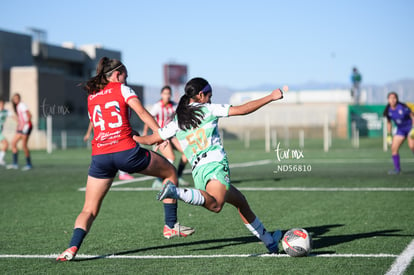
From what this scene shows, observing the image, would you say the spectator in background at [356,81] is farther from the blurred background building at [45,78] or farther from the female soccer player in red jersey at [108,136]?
the female soccer player in red jersey at [108,136]

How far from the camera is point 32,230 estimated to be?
883 centimetres

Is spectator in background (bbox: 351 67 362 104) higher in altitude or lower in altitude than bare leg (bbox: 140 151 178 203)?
higher

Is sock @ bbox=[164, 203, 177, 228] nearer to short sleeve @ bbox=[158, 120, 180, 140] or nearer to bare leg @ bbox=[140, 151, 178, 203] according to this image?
bare leg @ bbox=[140, 151, 178, 203]

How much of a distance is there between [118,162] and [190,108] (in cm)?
95

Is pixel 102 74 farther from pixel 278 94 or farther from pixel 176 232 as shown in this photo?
pixel 176 232

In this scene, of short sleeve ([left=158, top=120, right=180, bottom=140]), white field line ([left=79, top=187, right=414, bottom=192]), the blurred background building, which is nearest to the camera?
short sleeve ([left=158, top=120, right=180, bottom=140])

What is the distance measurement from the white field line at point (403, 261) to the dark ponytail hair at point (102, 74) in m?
3.45

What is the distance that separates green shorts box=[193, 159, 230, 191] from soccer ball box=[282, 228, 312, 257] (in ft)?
3.01

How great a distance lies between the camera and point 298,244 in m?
6.66

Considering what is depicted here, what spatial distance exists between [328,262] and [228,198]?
3.90 feet

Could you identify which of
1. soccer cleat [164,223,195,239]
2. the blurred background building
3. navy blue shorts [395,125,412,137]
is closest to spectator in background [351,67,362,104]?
the blurred background building

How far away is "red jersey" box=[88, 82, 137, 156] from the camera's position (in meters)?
6.64

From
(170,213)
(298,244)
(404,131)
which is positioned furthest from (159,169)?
(404,131)

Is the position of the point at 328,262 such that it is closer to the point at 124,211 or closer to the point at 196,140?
the point at 196,140
